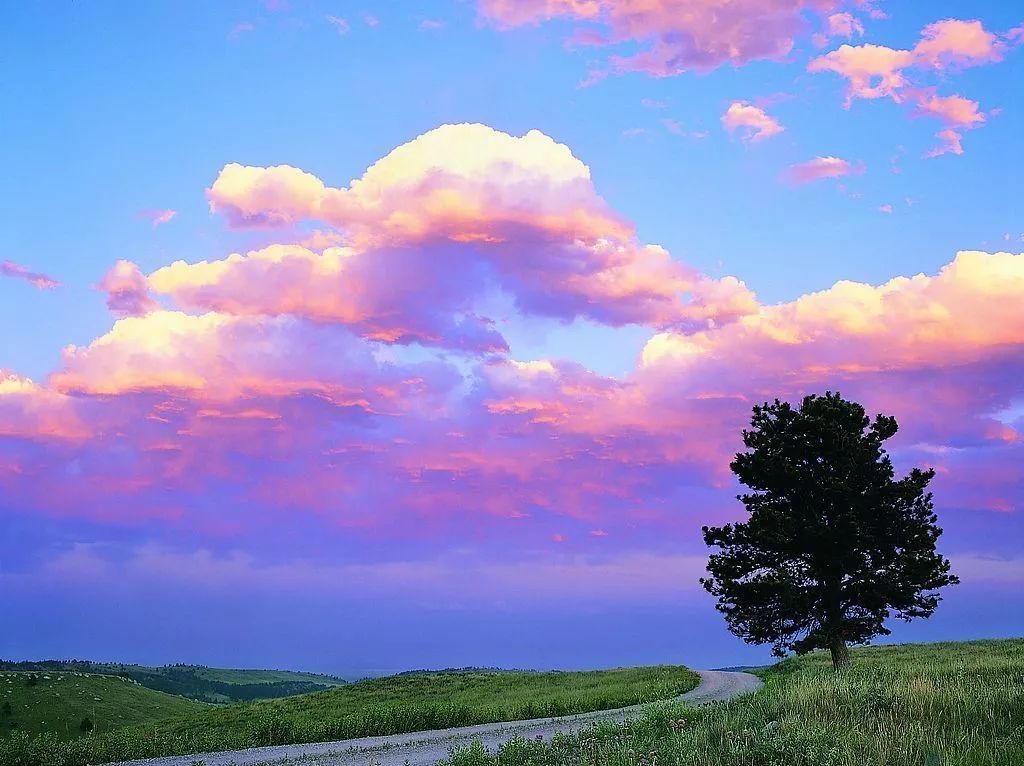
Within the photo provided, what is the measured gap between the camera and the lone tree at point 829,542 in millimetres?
38188

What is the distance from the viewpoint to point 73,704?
→ 48812 mm

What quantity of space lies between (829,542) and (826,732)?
96.0ft

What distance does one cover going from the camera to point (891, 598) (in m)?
38.2

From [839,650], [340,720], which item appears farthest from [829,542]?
[340,720]

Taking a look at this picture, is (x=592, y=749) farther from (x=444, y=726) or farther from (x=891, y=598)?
(x=891, y=598)

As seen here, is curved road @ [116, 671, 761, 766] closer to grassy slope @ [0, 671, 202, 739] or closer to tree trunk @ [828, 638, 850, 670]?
tree trunk @ [828, 638, 850, 670]

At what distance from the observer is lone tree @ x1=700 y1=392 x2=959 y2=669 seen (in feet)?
125

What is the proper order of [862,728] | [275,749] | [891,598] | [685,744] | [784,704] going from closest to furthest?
[685,744]
[862,728]
[784,704]
[275,749]
[891,598]

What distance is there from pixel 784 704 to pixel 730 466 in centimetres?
2798

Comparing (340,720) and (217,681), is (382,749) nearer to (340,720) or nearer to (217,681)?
(340,720)

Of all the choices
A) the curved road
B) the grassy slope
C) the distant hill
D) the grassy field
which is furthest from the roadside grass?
the distant hill

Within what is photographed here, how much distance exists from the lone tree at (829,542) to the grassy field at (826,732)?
2080cm

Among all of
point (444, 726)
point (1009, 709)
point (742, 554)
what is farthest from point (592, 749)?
point (742, 554)

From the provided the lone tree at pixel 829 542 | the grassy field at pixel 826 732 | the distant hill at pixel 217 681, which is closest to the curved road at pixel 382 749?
the grassy field at pixel 826 732
